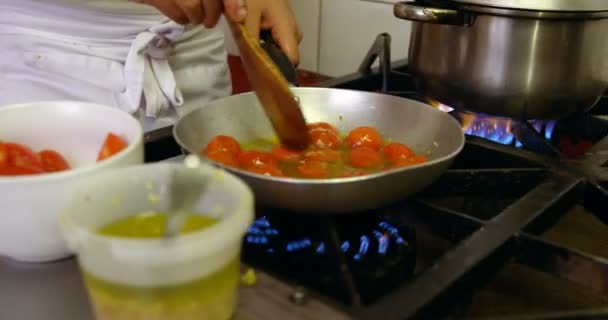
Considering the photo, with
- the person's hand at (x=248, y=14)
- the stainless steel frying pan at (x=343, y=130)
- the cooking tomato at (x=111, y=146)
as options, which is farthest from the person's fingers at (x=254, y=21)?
the cooking tomato at (x=111, y=146)

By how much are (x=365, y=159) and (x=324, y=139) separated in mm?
62

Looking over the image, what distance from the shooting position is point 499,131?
2.28 feet

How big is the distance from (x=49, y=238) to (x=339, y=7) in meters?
0.87

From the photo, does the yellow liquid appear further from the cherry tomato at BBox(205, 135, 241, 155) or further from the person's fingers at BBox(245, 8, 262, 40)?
the person's fingers at BBox(245, 8, 262, 40)

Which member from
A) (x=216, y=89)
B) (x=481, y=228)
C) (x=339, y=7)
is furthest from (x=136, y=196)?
(x=339, y=7)

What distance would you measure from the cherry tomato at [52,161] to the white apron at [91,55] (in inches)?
12.1

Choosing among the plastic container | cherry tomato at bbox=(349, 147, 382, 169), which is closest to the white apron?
cherry tomato at bbox=(349, 147, 382, 169)

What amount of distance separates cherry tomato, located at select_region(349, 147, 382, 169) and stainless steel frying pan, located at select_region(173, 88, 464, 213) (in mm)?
64

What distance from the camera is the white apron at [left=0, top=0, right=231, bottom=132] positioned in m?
0.74

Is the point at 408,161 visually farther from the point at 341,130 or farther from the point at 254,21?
the point at 254,21

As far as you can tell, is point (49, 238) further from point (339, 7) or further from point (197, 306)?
point (339, 7)

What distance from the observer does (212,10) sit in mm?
619

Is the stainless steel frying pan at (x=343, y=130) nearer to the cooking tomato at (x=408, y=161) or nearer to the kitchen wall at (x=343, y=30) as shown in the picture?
the cooking tomato at (x=408, y=161)

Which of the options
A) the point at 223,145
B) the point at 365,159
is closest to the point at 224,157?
the point at 223,145
